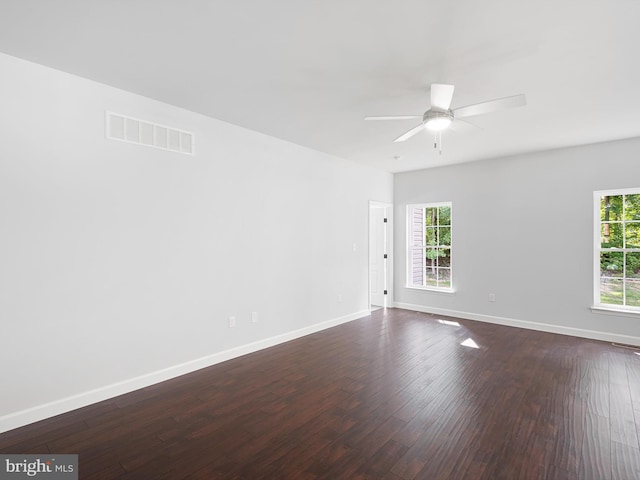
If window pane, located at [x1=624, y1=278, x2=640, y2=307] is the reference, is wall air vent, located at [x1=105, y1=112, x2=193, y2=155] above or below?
above

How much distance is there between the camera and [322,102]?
3.24m

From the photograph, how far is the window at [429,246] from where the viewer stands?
6176 millimetres

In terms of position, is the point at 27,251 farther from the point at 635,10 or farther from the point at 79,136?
the point at 635,10

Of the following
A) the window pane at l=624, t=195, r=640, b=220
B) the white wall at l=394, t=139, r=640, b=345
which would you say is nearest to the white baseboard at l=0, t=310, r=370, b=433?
the white wall at l=394, t=139, r=640, b=345

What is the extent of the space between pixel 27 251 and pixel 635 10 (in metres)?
4.44

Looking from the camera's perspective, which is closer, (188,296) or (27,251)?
(27,251)

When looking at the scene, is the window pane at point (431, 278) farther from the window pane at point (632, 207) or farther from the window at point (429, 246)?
the window pane at point (632, 207)

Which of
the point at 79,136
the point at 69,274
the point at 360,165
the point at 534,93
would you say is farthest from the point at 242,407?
the point at 360,165

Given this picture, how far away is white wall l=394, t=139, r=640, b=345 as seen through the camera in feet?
15.0

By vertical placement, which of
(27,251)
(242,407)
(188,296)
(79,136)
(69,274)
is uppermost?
(79,136)

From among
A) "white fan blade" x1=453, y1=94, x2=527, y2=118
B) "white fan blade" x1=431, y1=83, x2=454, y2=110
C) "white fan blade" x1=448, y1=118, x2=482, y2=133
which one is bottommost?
"white fan blade" x1=453, y1=94, x2=527, y2=118

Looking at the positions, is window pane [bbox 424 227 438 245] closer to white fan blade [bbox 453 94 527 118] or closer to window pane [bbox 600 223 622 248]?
window pane [bbox 600 223 622 248]
